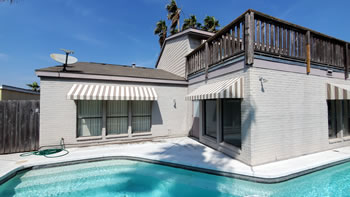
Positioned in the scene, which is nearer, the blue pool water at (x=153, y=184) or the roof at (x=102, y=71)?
the blue pool water at (x=153, y=184)

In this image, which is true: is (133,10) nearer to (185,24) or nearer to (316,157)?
(185,24)

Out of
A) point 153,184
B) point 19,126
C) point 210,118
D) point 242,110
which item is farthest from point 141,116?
point 242,110

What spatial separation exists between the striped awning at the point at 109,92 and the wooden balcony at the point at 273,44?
4.87 m

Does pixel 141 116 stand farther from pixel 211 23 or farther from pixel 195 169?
pixel 211 23

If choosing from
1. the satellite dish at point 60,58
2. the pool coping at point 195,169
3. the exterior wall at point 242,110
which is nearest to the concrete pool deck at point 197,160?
the pool coping at point 195,169

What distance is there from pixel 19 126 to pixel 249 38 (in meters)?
13.7

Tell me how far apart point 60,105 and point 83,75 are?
243 cm

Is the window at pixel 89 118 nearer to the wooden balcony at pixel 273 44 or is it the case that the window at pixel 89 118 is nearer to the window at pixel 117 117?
the window at pixel 117 117

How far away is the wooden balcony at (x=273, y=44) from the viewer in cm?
673

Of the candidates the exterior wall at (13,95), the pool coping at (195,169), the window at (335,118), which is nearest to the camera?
the pool coping at (195,169)

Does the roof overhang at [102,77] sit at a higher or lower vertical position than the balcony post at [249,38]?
lower

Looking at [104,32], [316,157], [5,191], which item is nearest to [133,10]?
[104,32]

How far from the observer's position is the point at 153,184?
6133 millimetres

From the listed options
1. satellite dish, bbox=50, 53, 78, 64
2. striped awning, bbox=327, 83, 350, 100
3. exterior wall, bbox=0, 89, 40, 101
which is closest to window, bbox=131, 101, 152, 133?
satellite dish, bbox=50, 53, 78, 64
